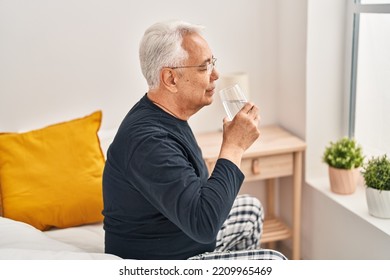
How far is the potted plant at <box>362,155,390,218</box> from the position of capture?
6.29 feet

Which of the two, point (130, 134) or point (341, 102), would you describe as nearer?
point (130, 134)

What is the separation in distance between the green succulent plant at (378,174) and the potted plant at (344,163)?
0.17 meters

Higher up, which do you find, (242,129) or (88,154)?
(242,129)

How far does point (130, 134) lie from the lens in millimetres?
1504

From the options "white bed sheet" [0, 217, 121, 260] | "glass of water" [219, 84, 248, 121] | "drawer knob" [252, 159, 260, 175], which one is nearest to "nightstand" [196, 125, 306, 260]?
"drawer knob" [252, 159, 260, 175]

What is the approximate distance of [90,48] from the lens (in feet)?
7.48

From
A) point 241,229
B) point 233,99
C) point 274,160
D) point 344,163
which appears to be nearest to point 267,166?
point 274,160

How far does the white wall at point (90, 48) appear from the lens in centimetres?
220

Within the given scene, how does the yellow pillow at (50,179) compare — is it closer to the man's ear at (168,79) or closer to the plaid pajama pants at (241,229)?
the plaid pajama pants at (241,229)

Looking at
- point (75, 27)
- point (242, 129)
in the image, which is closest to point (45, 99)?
point (75, 27)

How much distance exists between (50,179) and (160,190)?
2.37 ft

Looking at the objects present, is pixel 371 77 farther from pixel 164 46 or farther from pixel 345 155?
pixel 164 46
